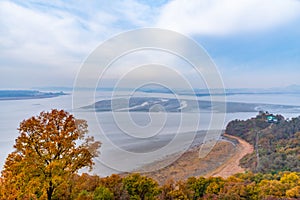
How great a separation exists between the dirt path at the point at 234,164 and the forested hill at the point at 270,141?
381 millimetres

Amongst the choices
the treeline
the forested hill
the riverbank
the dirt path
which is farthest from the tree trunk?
the forested hill

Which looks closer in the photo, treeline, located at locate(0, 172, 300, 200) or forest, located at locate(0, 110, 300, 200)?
forest, located at locate(0, 110, 300, 200)

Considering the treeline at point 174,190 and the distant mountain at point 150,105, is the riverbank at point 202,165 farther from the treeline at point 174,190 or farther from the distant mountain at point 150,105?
the treeline at point 174,190

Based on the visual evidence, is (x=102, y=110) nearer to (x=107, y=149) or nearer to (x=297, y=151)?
(x=107, y=149)

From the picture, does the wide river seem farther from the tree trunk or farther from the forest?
the tree trunk

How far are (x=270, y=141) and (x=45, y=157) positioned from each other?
16.0m

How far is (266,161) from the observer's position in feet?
38.2

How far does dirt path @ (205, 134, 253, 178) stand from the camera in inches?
422

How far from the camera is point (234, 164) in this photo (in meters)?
12.4

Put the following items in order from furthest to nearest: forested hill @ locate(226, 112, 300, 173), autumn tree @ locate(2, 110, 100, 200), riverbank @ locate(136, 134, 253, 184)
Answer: forested hill @ locate(226, 112, 300, 173) < riverbank @ locate(136, 134, 253, 184) < autumn tree @ locate(2, 110, 100, 200)

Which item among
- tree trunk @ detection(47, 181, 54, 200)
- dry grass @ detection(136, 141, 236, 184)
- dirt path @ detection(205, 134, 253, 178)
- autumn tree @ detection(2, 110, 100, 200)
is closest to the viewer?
autumn tree @ detection(2, 110, 100, 200)

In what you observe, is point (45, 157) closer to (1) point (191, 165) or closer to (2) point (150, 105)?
(2) point (150, 105)

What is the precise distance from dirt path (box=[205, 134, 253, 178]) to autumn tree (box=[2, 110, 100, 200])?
8184 millimetres

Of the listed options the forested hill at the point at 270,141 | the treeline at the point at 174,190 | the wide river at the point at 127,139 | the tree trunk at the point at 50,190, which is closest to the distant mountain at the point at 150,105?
the wide river at the point at 127,139
